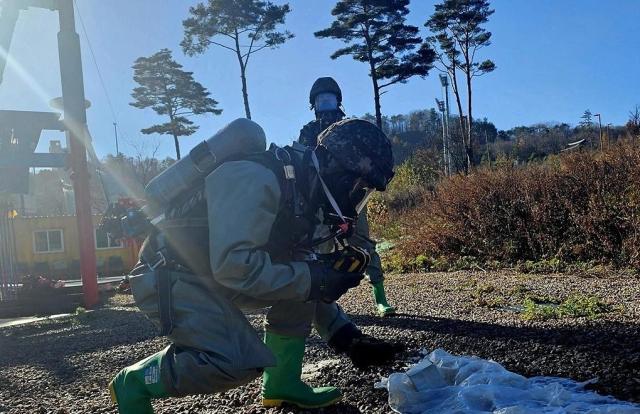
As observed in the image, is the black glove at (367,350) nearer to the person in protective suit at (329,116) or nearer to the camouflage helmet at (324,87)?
the person in protective suit at (329,116)

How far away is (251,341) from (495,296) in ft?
13.0

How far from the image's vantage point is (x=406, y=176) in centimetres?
2392

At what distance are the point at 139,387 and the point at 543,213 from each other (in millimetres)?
7743

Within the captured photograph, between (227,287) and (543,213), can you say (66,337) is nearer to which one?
(227,287)

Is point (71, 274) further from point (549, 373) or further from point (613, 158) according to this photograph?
point (549, 373)

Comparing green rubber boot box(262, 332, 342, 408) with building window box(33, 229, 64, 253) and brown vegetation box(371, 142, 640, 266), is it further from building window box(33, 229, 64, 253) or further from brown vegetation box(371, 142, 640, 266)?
building window box(33, 229, 64, 253)

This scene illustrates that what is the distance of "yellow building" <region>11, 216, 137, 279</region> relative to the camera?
69.6 ft

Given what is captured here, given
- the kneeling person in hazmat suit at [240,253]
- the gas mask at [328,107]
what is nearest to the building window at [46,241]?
the gas mask at [328,107]

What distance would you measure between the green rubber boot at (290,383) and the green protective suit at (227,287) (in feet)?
1.58

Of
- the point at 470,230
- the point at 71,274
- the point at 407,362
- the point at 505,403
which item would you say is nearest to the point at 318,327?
the point at 407,362

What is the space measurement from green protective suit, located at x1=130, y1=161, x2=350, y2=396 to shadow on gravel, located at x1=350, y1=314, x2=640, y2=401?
54.8 inches

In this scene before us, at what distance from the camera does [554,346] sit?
3193 mm

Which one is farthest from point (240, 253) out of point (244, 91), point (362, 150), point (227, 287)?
point (244, 91)

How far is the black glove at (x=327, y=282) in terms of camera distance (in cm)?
223
